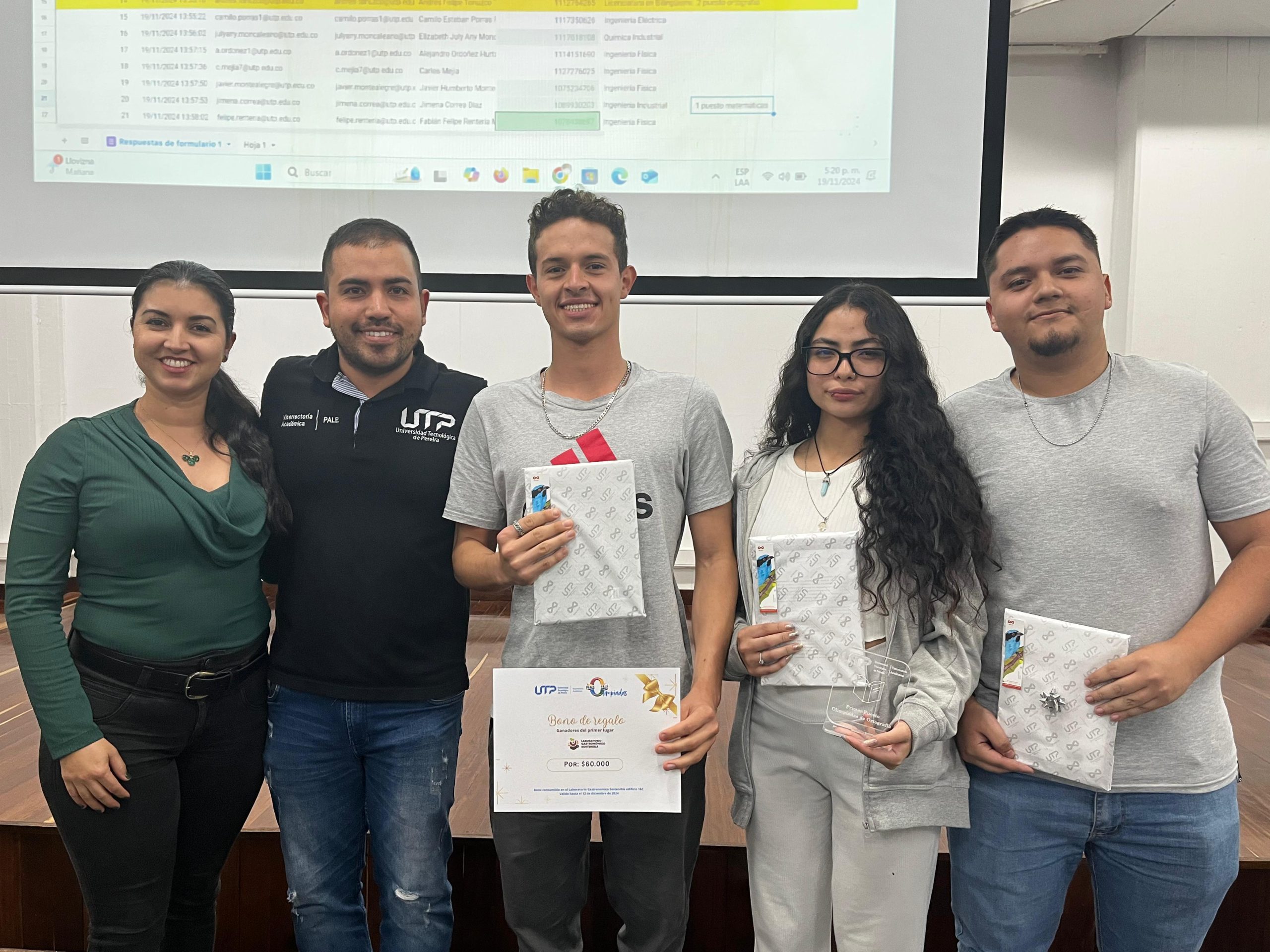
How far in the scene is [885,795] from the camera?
1.28m

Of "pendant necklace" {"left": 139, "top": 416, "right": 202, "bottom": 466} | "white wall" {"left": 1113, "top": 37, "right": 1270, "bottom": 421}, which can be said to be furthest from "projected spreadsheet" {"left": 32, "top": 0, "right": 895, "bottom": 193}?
"white wall" {"left": 1113, "top": 37, "right": 1270, "bottom": 421}

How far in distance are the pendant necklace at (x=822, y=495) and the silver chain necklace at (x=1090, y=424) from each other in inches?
11.4

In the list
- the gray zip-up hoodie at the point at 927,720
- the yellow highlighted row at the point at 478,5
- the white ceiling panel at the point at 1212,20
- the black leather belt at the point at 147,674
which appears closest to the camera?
the gray zip-up hoodie at the point at 927,720

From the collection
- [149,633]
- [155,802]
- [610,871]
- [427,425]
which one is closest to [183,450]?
[149,633]

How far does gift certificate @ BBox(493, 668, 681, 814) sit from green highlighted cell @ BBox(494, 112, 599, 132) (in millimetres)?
1784

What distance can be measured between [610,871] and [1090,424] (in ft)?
3.71

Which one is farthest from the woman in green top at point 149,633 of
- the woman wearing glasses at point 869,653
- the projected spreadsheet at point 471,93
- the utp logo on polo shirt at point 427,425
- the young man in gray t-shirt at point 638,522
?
the projected spreadsheet at point 471,93

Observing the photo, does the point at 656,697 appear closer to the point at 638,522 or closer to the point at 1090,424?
the point at 638,522

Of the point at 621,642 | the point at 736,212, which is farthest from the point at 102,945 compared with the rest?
the point at 736,212

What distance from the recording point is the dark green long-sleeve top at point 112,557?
1.34 m

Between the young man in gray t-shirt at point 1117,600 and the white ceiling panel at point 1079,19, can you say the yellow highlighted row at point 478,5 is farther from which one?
the white ceiling panel at point 1079,19

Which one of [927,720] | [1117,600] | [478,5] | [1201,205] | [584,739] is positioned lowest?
[584,739]

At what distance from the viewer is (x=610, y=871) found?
1455 mm

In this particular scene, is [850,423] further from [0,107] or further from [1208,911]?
[0,107]
